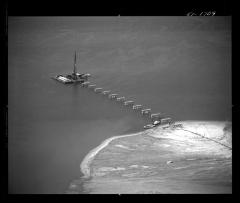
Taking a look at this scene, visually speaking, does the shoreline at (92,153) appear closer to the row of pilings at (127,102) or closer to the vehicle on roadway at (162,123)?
the vehicle on roadway at (162,123)

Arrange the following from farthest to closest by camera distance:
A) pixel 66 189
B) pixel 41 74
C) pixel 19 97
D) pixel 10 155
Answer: pixel 41 74 < pixel 19 97 < pixel 10 155 < pixel 66 189

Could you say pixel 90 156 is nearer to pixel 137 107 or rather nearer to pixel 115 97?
pixel 137 107

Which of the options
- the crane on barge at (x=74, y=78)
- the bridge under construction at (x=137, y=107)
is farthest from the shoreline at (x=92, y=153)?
the crane on barge at (x=74, y=78)

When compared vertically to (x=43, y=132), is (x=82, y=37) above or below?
above

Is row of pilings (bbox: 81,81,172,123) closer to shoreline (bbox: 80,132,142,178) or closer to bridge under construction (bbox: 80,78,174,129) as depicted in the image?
bridge under construction (bbox: 80,78,174,129)

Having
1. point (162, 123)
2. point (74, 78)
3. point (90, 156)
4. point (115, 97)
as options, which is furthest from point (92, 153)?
point (74, 78)

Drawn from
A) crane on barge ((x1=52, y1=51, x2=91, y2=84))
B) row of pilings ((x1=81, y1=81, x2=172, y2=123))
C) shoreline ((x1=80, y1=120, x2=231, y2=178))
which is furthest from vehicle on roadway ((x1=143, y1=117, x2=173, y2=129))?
crane on barge ((x1=52, y1=51, x2=91, y2=84))

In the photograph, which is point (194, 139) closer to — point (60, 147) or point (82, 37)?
point (60, 147)
